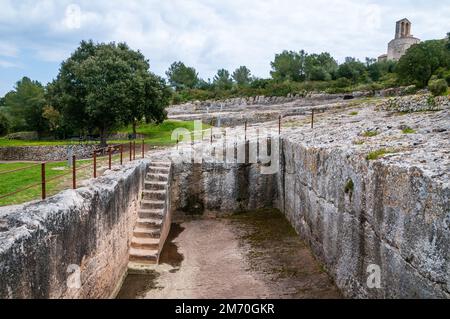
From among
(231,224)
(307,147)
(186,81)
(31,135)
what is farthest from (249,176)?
(186,81)

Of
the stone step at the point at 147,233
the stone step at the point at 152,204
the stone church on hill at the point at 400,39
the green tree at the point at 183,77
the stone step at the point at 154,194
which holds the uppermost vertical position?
the stone church on hill at the point at 400,39

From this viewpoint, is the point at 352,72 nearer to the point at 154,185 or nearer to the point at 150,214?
the point at 154,185

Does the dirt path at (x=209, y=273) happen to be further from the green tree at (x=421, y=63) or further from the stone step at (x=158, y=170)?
the green tree at (x=421, y=63)

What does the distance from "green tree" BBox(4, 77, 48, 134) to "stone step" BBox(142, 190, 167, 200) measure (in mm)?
37040

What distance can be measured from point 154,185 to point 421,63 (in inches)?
1092

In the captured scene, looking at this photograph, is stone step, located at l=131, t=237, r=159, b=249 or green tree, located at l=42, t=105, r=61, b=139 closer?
stone step, located at l=131, t=237, r=159, b=249

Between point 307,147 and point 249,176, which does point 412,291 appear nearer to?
point 307,147

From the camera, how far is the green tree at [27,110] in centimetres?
4544

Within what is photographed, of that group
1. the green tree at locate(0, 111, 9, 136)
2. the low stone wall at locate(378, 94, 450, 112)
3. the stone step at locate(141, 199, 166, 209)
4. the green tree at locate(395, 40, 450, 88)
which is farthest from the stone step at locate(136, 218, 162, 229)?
the green tree at locate(0, 111, 9, 136)

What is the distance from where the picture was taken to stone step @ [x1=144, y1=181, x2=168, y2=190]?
14127mm

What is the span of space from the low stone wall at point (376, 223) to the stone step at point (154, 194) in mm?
5021

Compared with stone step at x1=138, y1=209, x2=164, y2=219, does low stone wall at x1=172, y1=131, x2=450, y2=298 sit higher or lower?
higher

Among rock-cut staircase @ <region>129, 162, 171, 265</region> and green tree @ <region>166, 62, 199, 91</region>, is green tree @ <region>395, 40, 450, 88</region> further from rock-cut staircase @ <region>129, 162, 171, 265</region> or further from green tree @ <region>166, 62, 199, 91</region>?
green tree @ <region>166, 62, 199, 91</region>

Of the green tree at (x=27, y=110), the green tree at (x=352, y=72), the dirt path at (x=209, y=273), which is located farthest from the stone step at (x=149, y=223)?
the green tree at (x=352, y=72)
